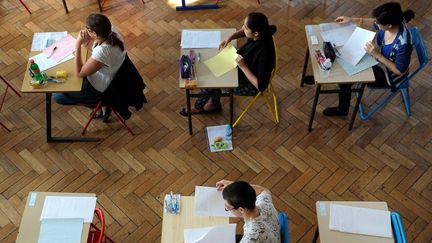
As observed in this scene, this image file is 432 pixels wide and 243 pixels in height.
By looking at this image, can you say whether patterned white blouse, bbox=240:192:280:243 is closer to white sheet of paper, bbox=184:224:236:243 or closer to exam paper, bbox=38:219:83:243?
white sheet of paper, bbox=184:224:236:243

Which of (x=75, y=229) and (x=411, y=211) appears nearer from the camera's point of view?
(x=75, y=229)

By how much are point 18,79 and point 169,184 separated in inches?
74.7

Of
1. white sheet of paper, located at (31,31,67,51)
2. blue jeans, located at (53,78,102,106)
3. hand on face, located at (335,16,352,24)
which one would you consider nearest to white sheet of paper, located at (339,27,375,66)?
hand on face, located at (335,16,352,24)

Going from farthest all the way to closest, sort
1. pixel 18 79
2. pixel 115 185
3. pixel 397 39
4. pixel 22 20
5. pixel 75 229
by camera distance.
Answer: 1. pixel 22 20
2. pixel 18 79
3. pixel 115 185
4. pixel 397 39
5. pixel 75 229

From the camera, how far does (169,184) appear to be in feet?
11.9

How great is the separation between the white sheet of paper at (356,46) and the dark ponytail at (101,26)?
5.86ft

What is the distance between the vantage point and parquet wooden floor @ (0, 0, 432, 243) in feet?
11.5

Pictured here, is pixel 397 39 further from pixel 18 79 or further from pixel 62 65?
pixel 18 79

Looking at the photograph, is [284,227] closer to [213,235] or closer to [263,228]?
[263,228]

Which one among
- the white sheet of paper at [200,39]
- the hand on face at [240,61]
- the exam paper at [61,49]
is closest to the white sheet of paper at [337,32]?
the hand on face at [240,61]

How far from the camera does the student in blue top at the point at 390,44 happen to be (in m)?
3.30

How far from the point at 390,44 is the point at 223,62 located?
1.30 meters

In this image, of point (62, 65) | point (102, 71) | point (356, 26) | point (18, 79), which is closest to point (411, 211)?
point (356, 26)

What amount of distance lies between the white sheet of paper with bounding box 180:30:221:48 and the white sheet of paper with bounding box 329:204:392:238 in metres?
1.65
